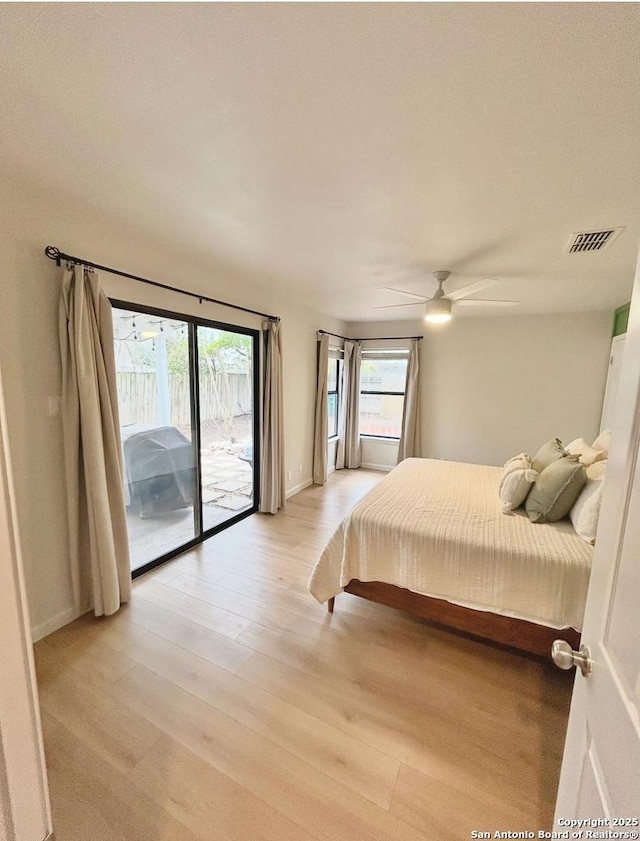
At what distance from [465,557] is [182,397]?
7.98 ft

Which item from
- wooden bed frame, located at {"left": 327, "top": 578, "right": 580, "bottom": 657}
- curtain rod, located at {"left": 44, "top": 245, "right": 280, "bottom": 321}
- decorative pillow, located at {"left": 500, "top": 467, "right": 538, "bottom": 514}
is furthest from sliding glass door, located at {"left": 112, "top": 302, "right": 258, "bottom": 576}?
decorative pillow, located at {"left": 500, "top": 467, "right": 538, "bottom": 514}

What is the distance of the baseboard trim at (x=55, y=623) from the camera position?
1.93 meters

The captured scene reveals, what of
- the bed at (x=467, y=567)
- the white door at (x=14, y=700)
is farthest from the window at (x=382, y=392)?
the white door at (x=14, y=700)

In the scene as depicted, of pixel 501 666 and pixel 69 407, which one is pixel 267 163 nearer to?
pixel 69 407

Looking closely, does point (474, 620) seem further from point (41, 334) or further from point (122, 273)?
point (122, 273)

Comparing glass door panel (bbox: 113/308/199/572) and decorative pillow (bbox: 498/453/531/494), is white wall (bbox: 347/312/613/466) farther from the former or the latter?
glass door panel (bbox: 113/308/199/572)

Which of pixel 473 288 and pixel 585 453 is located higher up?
pixel 473 288

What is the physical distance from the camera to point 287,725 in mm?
1503

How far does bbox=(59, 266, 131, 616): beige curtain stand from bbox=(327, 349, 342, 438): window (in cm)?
361

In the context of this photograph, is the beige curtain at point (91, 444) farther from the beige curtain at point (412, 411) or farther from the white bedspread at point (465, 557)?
the beige curtain at point (412, 411)

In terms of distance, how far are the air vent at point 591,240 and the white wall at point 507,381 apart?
2.40 m

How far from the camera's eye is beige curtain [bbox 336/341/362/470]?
5488 millimetres

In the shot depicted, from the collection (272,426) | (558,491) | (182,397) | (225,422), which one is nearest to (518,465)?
(558,491)

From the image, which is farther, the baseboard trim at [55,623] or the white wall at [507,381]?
the white wall at [507,381]
